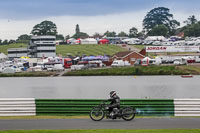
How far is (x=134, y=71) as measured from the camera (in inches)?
3501

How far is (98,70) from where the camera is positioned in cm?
8900

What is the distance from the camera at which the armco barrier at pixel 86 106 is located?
74.1 feet

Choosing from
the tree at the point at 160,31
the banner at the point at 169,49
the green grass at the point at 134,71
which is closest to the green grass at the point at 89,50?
the banner at the point at 169,49

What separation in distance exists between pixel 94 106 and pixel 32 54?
419ft

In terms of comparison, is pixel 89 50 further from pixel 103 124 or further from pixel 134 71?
pixel 103 124

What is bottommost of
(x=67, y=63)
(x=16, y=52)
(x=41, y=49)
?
(x=67, y=63)

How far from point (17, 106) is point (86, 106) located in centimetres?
378

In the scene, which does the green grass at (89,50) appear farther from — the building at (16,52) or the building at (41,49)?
the building at (16,52)

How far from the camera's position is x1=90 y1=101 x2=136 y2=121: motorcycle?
2042 cm

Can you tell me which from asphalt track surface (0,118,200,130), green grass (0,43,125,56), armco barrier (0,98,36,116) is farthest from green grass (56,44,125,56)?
asphalt track surface (0,118,200,130)

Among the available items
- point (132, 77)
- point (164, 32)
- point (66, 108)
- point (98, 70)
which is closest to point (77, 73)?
point (98, 70)

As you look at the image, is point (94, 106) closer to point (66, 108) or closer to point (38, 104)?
point (66, 108)

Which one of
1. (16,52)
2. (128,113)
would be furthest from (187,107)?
(16,52)

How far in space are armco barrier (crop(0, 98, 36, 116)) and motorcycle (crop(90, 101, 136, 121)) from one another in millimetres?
4065
